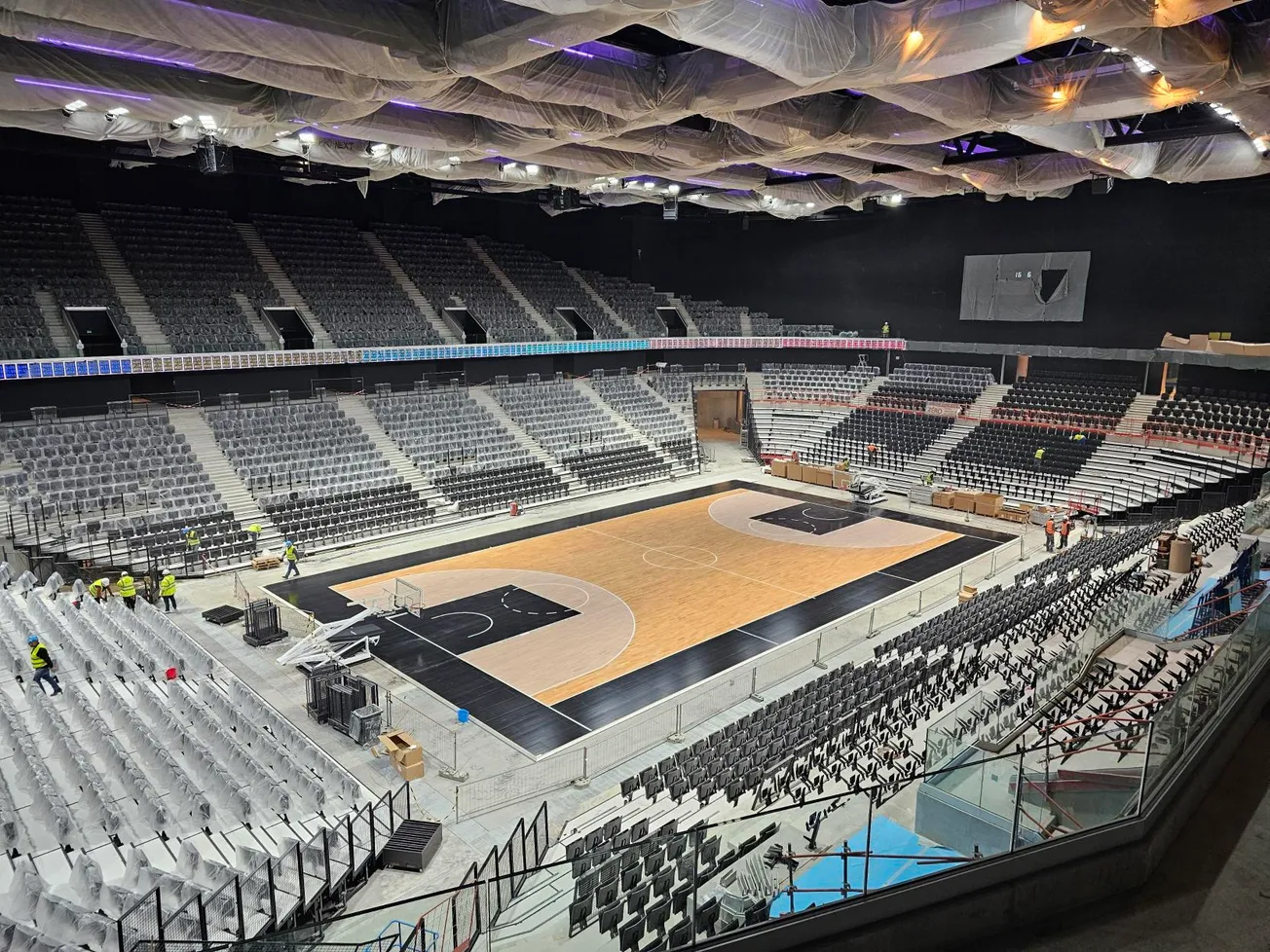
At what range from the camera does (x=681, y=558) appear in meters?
24.9

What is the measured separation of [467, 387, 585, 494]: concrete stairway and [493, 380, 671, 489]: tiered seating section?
24cm

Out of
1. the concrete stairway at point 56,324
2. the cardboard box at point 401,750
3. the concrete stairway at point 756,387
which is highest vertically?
the concrete stairway at point 56,324

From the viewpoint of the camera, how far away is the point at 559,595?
21.6 meters

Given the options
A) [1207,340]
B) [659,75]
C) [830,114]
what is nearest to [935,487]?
[1207,340]

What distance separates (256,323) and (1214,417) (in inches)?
1382

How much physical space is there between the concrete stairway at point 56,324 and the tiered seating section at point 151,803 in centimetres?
1333

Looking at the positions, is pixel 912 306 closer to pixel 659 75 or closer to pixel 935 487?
pixel 935 487

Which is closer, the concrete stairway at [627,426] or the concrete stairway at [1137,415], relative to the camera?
the concrete stairway at [1137,415]

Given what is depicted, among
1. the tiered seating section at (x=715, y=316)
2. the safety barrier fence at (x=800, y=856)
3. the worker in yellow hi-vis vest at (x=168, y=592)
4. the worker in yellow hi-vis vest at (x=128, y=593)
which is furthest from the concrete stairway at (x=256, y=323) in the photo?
the safety barrier fence at (x=800, y=856)

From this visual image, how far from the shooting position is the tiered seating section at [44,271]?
85.2ft

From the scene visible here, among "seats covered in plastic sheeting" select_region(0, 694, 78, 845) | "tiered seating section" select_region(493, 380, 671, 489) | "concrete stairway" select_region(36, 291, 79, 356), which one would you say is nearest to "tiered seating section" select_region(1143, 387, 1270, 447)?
"tiered seating section" select_region(493, 380, 671, 489)

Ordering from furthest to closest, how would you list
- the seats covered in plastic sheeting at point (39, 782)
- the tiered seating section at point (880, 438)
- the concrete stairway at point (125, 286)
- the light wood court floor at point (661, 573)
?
the tiered seating section at point (880, 438) < the concrete stairway at point (125, 286) < the light wood court floor at point (661, 573) < the seats covered in plastic sheeting at point (39, 782)

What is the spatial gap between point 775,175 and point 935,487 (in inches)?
511

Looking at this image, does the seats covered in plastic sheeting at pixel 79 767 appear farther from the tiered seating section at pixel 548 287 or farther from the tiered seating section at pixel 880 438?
the tiered seating section at pixel 880 438
